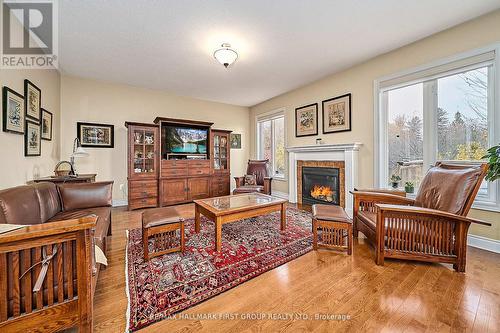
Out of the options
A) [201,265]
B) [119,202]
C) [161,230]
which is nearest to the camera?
[201,265]

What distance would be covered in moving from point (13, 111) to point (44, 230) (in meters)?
2.15

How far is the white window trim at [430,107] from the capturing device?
2.23 metres

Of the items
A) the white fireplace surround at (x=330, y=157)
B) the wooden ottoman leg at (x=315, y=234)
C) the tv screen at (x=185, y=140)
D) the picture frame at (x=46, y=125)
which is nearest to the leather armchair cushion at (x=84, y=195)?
the picture frame at (x=46, y=125)

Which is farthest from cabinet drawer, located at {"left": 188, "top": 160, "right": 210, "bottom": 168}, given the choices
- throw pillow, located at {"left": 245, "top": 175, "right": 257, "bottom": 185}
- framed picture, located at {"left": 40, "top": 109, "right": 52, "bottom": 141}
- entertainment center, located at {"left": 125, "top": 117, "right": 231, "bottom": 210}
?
framed picture, located at {"left": 40, "top": 109, "right": 52, "bottom": 141}

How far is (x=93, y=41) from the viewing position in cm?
275

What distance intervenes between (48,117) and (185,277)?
3544 mm

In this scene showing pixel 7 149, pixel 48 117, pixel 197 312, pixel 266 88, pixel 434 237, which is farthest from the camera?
pixel 266 88

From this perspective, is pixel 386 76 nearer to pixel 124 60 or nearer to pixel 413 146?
pixel 413 146

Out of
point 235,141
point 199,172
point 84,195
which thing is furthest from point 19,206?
point 235,141

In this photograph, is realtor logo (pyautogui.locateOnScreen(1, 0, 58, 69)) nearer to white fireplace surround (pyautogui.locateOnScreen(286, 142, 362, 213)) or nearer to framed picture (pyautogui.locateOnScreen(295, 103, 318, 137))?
framed picture (pyautogui.locateOnScreen(295, 103, 318, 137))

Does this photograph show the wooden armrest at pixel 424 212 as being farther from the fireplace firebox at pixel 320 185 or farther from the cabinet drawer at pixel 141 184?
the cabinet drawer at pixel 141 184

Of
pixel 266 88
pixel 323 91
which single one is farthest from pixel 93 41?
pixel 323 91

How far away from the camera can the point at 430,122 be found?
9.05 feet

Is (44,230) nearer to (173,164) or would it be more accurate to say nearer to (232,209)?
(232,209)
